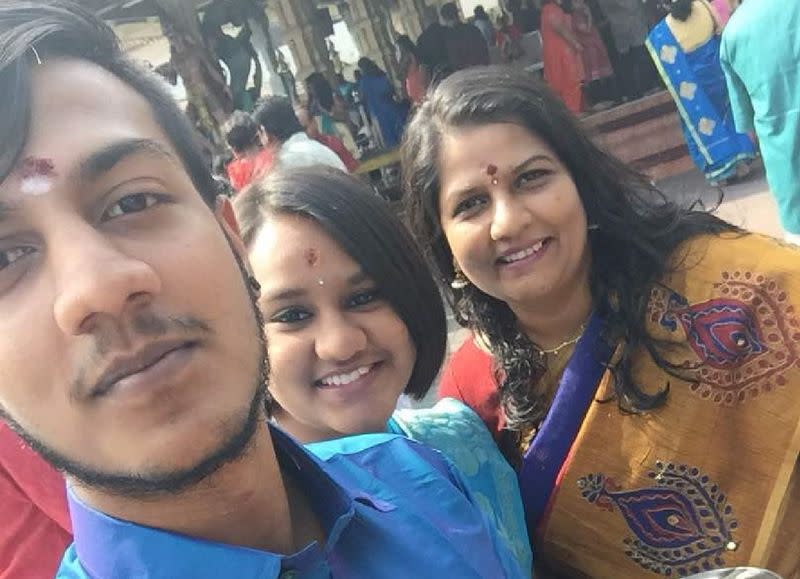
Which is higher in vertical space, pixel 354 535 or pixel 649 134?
pixel 354 535

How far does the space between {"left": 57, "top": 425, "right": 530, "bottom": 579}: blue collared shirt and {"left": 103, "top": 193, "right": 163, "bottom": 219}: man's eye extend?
0.98ft

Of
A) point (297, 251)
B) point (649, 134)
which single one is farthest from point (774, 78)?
point (649, 134)

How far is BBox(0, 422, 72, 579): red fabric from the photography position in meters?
1.36

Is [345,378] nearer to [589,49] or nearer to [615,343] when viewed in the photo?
[615,343]

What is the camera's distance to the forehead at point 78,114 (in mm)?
792

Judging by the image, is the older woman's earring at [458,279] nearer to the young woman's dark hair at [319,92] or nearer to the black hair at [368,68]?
the young woman's dark hair at [319,92]

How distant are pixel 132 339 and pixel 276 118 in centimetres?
287

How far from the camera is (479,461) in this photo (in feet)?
4.53

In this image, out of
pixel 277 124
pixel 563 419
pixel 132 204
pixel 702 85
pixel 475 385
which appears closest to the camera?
pixel 132 204

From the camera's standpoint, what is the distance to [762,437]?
4.57ft

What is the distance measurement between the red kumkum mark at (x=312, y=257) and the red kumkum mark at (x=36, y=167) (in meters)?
0.58

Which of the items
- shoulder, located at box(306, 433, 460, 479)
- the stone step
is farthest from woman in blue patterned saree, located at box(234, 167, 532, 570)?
the stone step

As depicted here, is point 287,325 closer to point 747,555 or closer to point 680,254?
point 680,254

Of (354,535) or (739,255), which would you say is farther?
(739,255)
